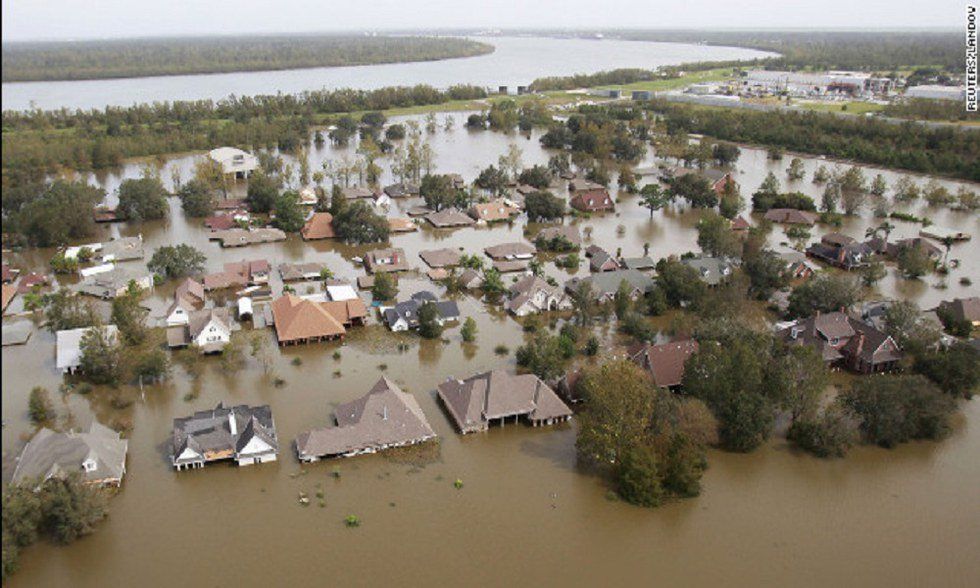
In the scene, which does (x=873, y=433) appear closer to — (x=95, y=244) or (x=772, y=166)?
(x=95, y=244)

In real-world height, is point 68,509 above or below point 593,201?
below

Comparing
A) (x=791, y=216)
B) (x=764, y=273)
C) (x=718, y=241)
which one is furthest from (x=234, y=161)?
(x=764, y=273)

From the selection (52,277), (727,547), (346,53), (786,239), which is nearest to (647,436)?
(727,547)

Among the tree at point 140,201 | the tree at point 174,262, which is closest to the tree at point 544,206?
the tree at point 174,262

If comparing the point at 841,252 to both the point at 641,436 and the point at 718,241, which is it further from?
the point at 641,436

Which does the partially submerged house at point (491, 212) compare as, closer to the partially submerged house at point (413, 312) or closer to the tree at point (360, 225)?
the tree at point (360, 225)

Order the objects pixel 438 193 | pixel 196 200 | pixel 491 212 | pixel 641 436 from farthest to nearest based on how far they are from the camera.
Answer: pixel 438 193, pixel 491 212, pixel 196 200, pixel 641 436
